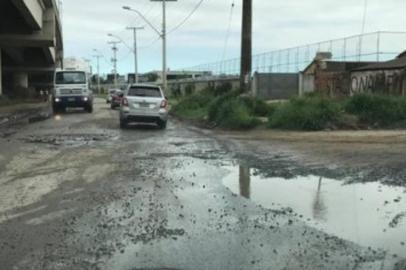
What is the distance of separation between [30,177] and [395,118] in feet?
54.1

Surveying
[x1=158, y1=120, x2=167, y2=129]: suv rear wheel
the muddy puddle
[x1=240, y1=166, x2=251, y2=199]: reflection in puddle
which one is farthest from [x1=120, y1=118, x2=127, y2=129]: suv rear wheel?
the muddy puddle

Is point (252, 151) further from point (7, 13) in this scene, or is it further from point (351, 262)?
point (7, 13)

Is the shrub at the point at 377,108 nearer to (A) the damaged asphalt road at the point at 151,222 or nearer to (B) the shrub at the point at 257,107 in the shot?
(B) the shrub at the point at 257,107

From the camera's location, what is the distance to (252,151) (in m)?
18.4

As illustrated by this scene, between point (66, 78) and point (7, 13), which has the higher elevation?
point (7, 13)

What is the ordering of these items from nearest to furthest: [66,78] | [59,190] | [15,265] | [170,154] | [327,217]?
[15,265] < [327,217] < [59,190] < [170,154] < [66,78]

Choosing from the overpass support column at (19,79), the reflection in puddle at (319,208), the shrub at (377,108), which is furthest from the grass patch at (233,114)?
the overpass support column at (19,79)

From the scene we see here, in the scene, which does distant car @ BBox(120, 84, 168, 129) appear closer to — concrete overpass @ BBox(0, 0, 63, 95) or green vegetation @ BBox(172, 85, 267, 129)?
green vegetation @ BBox(172, 85, 267, 129)

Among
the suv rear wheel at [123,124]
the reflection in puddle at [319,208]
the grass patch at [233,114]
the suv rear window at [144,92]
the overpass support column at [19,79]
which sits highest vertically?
the suv rear window at [144,92]

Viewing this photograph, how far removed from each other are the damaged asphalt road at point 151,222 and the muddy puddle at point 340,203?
0.13 metres

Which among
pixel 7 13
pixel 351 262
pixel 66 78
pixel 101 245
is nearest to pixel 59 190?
pixel 101 245

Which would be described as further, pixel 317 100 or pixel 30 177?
pixel 317 100

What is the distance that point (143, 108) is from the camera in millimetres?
27672

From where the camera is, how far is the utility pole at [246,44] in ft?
101
